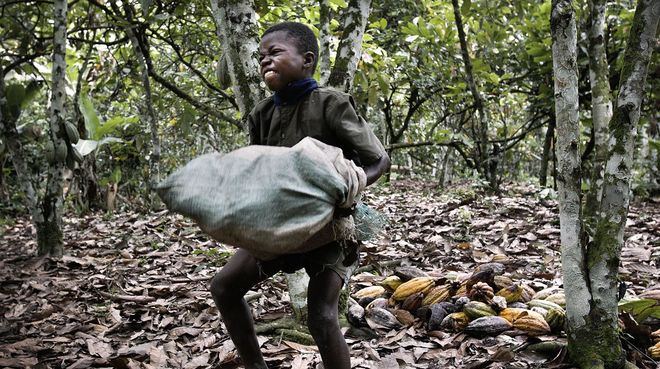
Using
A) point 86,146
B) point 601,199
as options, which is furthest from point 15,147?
point 601,199

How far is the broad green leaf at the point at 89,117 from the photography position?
283 inches

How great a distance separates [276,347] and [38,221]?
115 inches

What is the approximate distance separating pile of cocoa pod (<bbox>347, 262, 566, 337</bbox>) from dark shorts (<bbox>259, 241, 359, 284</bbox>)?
1.07 meters

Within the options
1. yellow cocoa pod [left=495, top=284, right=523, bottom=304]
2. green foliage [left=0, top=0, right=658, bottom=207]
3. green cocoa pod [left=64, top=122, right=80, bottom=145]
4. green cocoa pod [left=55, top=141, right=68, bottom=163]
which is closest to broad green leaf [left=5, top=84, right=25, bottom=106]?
green foliage [left=0, top=0, right=658, bottom=207]

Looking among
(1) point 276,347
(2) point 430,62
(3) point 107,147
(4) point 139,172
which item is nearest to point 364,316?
(1) point 276,347

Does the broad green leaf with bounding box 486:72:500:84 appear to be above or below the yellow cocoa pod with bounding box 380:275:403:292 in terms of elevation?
above

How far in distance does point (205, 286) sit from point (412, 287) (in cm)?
152

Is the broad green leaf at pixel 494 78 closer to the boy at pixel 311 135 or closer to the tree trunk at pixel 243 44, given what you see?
the tree trunk at pixel 243 44

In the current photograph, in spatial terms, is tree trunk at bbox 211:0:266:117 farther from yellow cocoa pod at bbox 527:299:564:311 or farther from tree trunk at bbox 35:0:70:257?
tree trunk at bbox 35:0:70:257

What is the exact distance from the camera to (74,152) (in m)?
4.91

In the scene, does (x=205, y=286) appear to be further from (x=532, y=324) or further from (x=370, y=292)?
(x=532, y=324)

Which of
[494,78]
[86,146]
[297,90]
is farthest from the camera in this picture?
[494,78]

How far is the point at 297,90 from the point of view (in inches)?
85.5

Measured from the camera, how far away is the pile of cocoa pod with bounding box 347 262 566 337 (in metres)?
2.92
